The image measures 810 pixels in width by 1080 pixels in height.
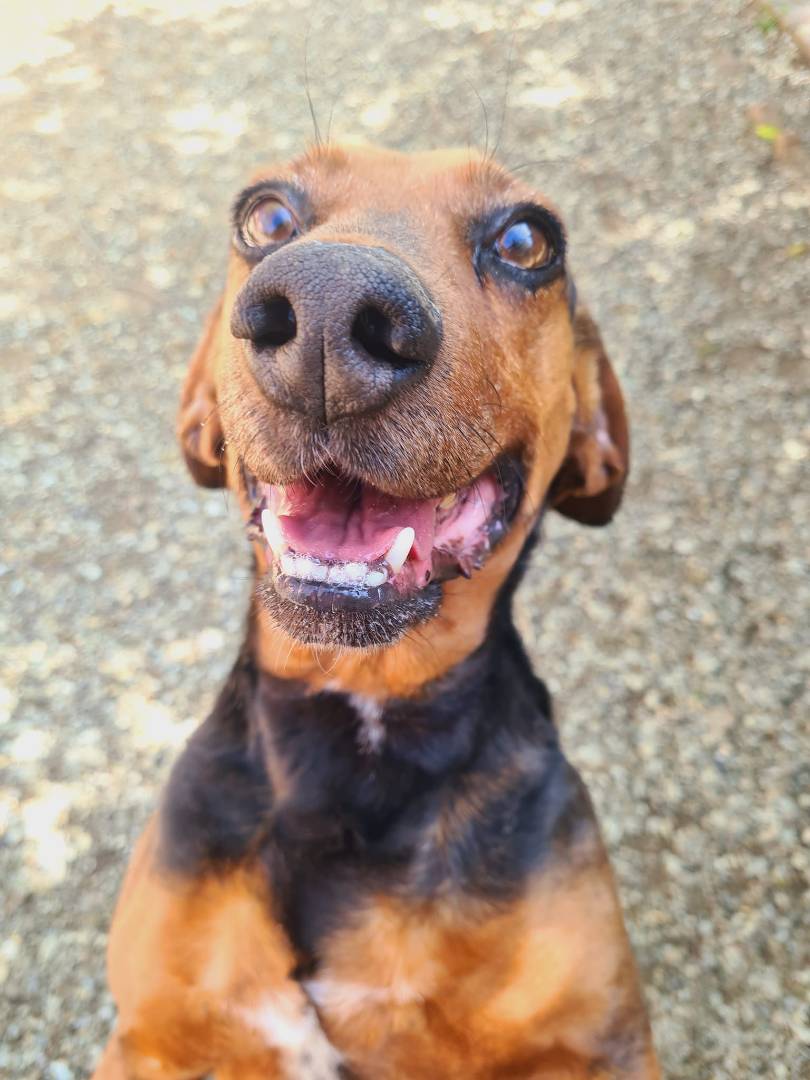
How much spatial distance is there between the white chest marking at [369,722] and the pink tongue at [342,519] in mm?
566

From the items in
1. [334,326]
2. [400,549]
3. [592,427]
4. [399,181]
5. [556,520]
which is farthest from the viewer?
[556,520]

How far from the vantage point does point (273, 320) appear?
1559 mm

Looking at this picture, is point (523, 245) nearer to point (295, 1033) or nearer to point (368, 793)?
point (368, 793)

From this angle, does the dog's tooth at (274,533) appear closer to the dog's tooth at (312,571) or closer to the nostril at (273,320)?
the dog's tooth at (312,571)

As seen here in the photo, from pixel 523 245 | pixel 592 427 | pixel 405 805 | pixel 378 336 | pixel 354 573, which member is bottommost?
pixel 405 805

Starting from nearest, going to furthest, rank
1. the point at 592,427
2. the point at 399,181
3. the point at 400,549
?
the point at 400,549 < the point at 399,181 < the point at 592,427

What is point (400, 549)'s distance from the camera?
6.19 feet

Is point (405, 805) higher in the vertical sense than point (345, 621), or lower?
lower

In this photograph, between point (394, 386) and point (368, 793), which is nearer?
point (394, 386)

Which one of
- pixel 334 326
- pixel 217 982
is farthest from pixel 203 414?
pixel 217 982

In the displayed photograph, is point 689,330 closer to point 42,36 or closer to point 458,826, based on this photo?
point 458,826

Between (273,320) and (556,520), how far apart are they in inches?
141

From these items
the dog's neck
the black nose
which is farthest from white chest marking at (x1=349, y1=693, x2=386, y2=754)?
the black nose

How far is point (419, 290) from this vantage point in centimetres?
155
